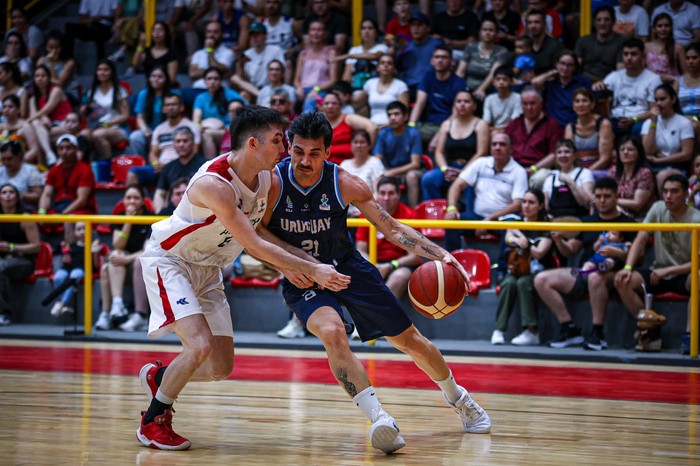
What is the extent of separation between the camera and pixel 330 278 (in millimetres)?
4133

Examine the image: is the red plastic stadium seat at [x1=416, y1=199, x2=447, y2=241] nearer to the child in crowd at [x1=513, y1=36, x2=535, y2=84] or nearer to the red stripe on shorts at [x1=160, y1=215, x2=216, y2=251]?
the child in crowd at [x1=513, y1=36, x2=535, y2=84]

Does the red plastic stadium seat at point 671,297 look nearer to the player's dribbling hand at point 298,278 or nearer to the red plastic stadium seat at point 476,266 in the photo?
the red plastic stadium seat at point 476,266

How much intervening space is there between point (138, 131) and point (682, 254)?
247 inches

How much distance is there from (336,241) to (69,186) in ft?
19.9

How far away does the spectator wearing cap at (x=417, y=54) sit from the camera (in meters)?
10.4

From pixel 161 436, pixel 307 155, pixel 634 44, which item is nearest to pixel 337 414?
pixel 161 436

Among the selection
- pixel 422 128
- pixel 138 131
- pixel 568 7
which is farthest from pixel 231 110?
pixel 568 7

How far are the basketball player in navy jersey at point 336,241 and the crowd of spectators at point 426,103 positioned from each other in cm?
329

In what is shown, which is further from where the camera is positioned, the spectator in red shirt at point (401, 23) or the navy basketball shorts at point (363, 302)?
the spectator in red shirt at point (401, 23)

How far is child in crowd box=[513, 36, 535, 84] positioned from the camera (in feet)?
31.5

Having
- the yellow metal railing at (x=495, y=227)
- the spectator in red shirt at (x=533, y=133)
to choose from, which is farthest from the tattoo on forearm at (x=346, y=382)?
the spectator in red shirt at (x=533, y=133)

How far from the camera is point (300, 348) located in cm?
795

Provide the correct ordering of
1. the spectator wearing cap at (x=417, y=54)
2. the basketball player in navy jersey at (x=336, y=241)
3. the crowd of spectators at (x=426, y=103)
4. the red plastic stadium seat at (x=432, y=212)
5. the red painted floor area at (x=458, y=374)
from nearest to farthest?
1. the basketball player in navy jersey at (x=336, y=241)
2. the red painted floor area at (x=458, y=374)
3. the crowd of spectators at (x=426, y=103)
4. the red plastic stadium seat at (x=432, y=212)
5. the spectator wearing cap at (x=417, y=54)

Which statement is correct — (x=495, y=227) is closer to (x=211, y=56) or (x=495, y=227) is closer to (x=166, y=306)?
(x=166, y=306)
